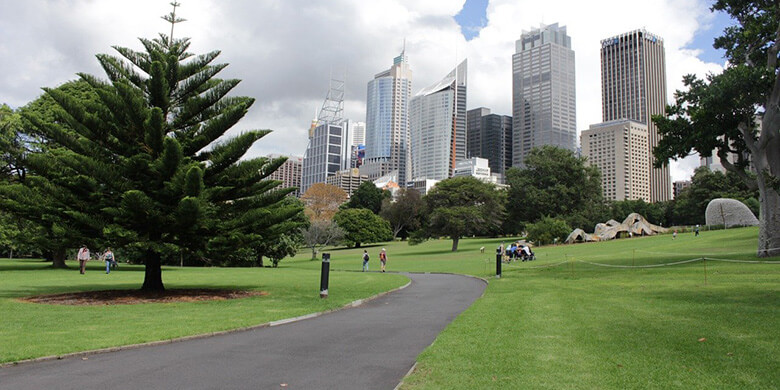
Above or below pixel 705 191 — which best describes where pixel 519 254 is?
below

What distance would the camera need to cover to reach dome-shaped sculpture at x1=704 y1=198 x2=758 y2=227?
50781 mm

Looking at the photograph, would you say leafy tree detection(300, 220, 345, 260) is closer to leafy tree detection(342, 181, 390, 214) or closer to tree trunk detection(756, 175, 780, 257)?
tree trunk detection(756, 175, 780, 257)

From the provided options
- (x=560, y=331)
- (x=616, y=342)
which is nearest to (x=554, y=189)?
(x=560, y=331)

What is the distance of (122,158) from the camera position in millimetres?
14773

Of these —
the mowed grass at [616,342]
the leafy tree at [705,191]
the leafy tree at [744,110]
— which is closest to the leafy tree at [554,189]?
the leafy tree at [705,191]

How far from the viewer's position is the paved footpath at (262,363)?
212 inches

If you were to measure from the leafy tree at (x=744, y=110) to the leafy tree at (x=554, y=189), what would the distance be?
40.0 metres

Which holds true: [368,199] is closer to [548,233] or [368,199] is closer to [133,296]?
[548,233]

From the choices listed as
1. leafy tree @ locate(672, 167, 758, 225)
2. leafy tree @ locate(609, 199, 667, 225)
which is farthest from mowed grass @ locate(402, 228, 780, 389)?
leafy tree @ locate(609, 199, 667, 225)

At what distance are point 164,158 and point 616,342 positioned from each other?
1194 cm

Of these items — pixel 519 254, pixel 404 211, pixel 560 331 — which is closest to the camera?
pixel 560 331

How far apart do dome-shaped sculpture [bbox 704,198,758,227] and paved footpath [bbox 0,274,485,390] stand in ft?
176

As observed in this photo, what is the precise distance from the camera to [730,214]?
52375mm

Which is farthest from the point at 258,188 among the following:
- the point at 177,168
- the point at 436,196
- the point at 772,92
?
the point at 436,196
